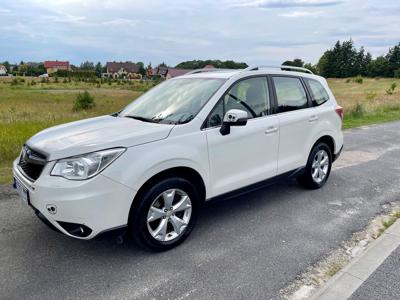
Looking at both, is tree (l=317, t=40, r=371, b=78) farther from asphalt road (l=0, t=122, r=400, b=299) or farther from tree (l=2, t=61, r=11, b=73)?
tree (l=2, t=61, r=11, b=73)

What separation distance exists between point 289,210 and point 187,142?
183cm

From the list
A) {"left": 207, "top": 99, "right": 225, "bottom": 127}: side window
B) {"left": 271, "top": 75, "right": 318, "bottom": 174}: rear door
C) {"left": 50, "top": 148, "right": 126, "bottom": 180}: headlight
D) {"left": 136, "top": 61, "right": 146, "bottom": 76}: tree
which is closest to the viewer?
{"left": 50, "top": 148, "right": 126, "bottom": 180}: headlight

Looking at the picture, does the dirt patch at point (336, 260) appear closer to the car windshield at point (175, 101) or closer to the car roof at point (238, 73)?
the car windshield at point (175, 101)

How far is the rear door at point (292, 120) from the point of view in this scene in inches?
168

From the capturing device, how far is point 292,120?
4348 millimetres

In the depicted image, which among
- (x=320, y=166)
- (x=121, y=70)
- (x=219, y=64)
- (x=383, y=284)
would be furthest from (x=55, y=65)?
(x=383, y=284)

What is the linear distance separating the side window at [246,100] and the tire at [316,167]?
1212 mm

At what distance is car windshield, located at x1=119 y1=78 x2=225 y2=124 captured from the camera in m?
3.53

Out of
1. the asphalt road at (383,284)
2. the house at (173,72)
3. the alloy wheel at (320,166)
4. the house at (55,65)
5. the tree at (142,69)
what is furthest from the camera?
the house at (55,65)

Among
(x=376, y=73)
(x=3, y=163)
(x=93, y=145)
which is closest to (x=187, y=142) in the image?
(x=93, y=145)

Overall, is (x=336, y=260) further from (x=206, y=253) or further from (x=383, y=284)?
(x=206, y=253)

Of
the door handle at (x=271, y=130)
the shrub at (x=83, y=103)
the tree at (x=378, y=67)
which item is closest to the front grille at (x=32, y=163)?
the door handle at (x=271, y=130)

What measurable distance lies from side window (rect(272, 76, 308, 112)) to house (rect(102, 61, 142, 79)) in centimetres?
12555

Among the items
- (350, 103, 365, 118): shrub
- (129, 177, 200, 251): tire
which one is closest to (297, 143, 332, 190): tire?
(129, 177, 200, 251): tire
